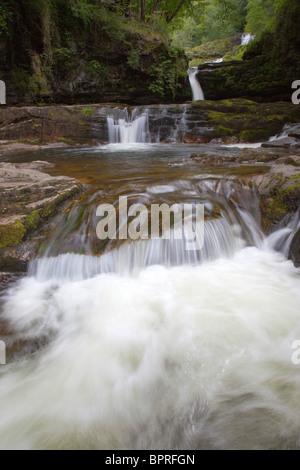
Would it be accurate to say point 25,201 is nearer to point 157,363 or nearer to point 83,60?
point 157,363

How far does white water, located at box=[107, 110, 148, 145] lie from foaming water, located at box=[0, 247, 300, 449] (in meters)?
8.29

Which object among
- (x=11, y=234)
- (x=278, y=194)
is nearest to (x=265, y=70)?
(x=278, y=194)

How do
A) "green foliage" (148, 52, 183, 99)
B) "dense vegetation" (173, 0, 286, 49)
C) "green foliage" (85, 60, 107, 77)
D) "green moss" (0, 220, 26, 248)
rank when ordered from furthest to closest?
"dense vegetation" (173, 0, 286, 49)
"green foliage" (148, 52, 183, 99)
"green foliage" (85, 60, 107, 77)
"green moss" (0, 220, 26, 248)

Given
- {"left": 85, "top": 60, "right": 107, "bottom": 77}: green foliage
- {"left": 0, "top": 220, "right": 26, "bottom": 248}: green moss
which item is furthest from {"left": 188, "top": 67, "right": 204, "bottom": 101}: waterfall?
{"left": 0, "top": 220, "right": 26, "bottom": 248}: green moss

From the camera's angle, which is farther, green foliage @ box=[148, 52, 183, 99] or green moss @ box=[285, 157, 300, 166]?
green foliage @ box=[148, 52, 183, 99]

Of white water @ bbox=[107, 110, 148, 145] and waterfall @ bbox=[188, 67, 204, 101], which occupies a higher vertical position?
waterfall @ bbox=[188, 67, 204, 101]

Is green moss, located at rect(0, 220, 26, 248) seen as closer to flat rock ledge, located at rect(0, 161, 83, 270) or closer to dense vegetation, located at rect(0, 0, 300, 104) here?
flat rock ledge, located at rect(0, 161, 83, 270)

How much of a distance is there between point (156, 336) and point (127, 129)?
31.2 ft

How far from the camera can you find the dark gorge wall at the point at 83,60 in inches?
427

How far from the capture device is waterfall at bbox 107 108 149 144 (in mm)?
10281

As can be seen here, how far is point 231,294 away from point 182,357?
1.06m

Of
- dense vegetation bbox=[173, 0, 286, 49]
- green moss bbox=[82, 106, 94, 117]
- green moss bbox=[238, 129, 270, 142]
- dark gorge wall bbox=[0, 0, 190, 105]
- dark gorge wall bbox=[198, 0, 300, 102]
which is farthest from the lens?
dense vegetation bbox=[173, 0, 286, 49]

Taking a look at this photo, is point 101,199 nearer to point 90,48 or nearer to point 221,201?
point 221,201

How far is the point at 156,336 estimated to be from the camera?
245cm
